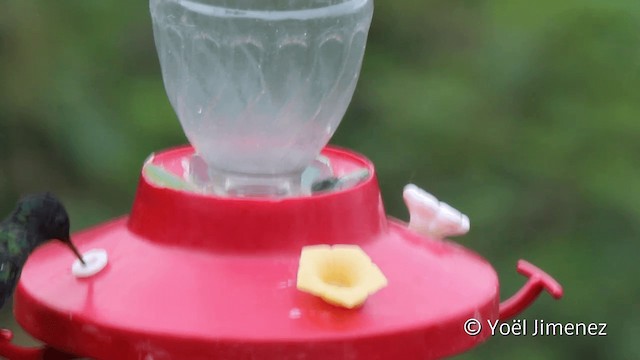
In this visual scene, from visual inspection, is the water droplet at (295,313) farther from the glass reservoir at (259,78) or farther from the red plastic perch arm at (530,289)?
the red plastic perch arm at (530,289)

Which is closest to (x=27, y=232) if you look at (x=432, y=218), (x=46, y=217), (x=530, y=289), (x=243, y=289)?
(x=46, y=217)

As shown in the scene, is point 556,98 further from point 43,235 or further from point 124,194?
point 43,235

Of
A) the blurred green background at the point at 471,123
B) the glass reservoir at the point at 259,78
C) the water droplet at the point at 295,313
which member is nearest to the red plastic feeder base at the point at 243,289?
the water droplet at the point at 295,313

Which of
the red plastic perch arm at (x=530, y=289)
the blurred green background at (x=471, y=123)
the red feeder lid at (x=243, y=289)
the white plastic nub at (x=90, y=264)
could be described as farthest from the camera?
the blurred green background at (x=471, y=123)

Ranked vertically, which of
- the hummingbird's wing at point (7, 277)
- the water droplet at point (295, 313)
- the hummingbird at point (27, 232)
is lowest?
the hummingbird's wing at point (7, 277)

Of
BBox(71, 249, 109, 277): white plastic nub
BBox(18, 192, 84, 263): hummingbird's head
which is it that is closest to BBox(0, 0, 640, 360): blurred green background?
BBox(18, 192, 84, 263): hummingbird's head

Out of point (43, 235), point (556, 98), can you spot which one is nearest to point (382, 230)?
point (43, 235)

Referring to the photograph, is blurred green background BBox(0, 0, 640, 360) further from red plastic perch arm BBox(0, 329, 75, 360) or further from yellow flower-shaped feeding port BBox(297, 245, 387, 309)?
yellow flower-shaped feeding port BBox(297, 245, 387, 309)
